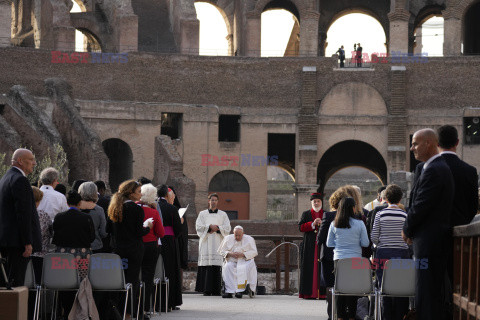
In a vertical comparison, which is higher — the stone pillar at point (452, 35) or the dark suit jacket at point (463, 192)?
the stone pillar at point (452, 35)

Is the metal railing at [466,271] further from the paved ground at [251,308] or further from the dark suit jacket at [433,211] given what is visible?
the paved ground at [251,308]

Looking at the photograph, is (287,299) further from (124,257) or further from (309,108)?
(309,108)

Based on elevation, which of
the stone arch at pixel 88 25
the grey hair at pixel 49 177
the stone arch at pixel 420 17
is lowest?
the grey hair at pixel 49 177

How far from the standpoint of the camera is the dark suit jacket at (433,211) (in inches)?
275

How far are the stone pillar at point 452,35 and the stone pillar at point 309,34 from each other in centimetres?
546

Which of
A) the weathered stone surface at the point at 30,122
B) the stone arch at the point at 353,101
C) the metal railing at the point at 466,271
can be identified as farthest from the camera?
the stone arch at the point at 353,101

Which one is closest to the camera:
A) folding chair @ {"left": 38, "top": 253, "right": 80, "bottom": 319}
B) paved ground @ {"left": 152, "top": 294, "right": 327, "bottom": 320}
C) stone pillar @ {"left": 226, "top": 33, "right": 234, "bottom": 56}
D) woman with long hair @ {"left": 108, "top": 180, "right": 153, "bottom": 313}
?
folding chair @ {"left": 38, "top": 253, "right": 80, "bottom": 319}

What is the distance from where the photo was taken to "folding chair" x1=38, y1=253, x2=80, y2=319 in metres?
9.64

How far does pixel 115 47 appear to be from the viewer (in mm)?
39031

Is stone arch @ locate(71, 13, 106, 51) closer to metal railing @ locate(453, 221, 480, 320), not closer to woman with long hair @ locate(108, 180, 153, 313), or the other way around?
woman with long hair @ locate(108, 180, 153, 313)

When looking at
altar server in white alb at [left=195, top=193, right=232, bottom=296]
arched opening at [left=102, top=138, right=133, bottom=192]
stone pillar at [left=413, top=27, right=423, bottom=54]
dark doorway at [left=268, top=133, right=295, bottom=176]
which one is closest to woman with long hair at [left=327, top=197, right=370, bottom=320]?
altar server in white alb at [left=195, top=193, right=232, bottom=296]

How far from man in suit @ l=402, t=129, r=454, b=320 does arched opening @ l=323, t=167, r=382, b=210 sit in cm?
4718

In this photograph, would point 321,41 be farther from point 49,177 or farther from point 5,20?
point 49,177

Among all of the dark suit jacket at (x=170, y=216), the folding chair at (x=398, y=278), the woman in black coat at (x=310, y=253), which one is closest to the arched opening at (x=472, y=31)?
the woman in black coat at (x=310, y=253)
